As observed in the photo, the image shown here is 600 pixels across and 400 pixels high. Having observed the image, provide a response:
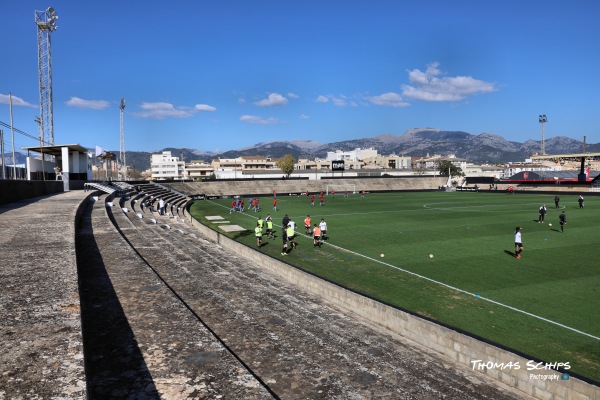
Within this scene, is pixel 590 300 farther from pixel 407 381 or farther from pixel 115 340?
pixel 115 340

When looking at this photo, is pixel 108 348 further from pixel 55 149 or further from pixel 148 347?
pixel 55 149

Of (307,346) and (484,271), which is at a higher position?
(307,346)

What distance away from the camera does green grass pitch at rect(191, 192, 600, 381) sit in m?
11.6

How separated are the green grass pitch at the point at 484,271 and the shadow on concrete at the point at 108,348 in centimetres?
825

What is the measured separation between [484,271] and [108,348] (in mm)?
15693

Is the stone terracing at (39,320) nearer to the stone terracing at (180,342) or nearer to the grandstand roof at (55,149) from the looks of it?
the stone terracing at (180,342)

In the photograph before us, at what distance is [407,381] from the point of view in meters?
8.27

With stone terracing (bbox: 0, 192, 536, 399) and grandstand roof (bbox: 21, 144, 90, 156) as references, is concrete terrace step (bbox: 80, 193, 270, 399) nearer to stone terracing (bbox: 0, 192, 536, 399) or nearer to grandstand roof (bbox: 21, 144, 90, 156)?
stone terracing (bbox: 0, 192, 536, 399)

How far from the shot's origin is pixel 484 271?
712 inches

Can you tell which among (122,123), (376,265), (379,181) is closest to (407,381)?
(376,265)

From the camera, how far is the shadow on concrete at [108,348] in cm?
704

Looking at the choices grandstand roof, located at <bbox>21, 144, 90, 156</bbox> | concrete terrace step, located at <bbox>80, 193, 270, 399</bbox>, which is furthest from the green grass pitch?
grandstand roof, located at <bbox>21, 144, 90, 156</bbox>

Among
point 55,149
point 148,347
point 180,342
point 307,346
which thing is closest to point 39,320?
point 148,347

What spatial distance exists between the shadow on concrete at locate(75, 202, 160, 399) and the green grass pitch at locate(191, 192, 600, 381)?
8252mm
